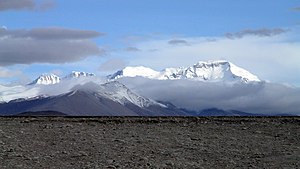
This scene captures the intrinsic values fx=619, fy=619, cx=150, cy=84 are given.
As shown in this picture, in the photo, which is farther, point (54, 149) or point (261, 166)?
point (54, 149)

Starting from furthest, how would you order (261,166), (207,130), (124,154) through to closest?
(207,130) < (124,154) < (261,166)

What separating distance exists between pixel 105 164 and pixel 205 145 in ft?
18.4

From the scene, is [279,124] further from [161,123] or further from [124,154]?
[124,154]

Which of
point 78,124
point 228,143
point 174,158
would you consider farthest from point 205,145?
point 78,124

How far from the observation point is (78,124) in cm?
3303

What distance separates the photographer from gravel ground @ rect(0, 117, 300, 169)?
25188mm

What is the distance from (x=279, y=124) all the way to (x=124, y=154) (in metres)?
10.4

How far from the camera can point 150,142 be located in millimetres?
28688

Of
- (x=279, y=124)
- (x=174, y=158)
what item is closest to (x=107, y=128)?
(x=174, y=158)

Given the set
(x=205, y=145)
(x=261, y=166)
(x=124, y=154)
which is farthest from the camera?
(x=205, y=145)

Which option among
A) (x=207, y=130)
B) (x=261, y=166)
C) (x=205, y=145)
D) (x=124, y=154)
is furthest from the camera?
(x=207, y=130)

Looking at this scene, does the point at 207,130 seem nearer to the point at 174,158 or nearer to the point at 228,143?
the point at 228,143

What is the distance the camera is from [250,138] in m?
29.5

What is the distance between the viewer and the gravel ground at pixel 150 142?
2519 cm
